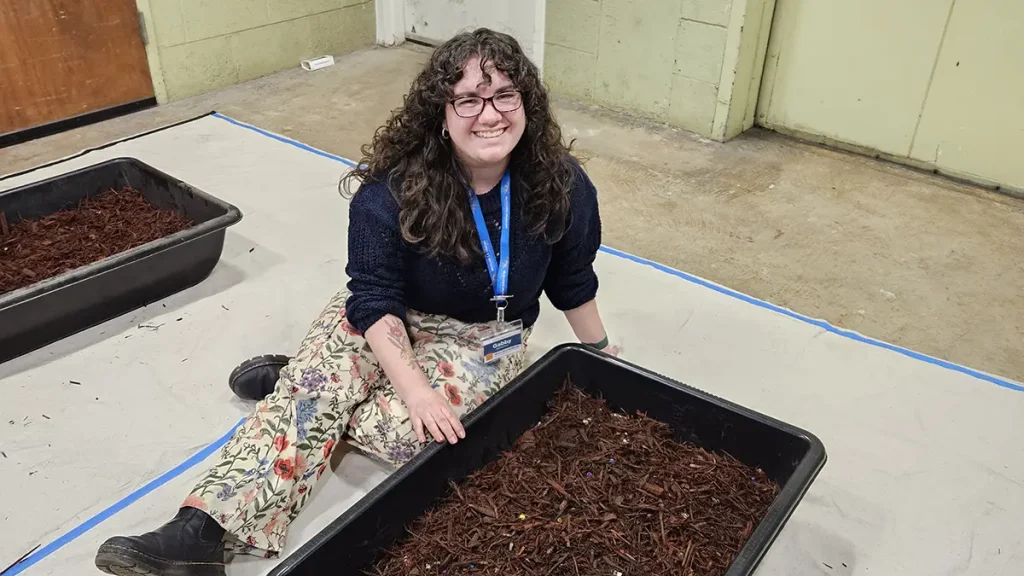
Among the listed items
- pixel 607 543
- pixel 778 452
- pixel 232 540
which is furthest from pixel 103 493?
pixel 778 452

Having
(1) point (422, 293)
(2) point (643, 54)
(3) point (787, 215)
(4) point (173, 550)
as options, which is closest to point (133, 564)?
(4) point (173, 550)

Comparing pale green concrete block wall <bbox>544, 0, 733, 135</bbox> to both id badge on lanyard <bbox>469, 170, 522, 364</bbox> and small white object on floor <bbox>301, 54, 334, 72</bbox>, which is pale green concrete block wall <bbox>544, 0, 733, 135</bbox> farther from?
id badge on lanyard <bbox>469, 170, 522, 364</bbox>

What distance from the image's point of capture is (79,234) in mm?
2027

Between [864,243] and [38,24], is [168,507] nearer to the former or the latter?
[864,243]

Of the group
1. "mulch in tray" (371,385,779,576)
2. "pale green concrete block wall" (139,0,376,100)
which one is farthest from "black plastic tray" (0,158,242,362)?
"pale green concrete block wall" (139,0,376,100)

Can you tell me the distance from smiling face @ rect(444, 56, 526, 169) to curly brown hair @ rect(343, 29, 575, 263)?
11 millimetres

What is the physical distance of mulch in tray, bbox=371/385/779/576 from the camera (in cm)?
121

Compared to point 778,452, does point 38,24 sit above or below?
above

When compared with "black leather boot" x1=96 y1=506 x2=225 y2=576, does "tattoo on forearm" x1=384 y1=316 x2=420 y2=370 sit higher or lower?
higher

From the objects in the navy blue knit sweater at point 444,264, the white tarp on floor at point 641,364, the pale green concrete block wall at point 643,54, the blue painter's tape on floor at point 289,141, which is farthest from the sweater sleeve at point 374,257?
the pale green concrete block wall at point 643,54

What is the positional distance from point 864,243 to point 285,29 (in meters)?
2.69

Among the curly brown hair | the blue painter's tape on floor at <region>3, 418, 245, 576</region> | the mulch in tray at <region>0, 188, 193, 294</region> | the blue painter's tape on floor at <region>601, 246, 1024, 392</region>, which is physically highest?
the curly brown hair

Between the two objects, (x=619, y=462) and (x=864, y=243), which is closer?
(x=619, y=462)

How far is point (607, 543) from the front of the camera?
4.03 feet
